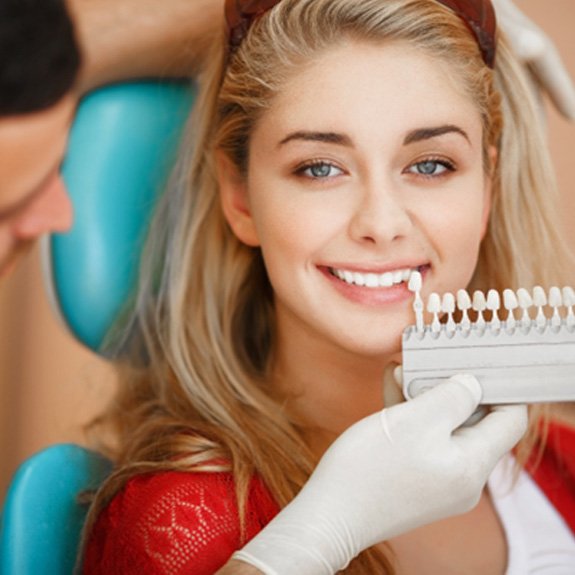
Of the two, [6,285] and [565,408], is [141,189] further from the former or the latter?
[565,408]

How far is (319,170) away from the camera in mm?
1127

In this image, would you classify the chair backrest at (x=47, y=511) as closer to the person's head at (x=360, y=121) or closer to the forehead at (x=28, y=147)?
the person's head at (x=360, y=121)

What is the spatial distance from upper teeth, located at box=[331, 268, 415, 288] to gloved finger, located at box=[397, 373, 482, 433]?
0.14 meters

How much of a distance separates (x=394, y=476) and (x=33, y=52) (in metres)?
0.48

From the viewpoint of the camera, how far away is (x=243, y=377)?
1.27m

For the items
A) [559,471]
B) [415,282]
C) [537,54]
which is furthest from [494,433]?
[537,54]

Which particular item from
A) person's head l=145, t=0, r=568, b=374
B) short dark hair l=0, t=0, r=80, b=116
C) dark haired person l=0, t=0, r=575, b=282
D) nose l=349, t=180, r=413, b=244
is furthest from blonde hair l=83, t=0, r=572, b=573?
short dark hair l=0, t=0, r=80, b=116

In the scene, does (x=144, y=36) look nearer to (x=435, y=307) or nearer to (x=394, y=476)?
(x=435, y=307)

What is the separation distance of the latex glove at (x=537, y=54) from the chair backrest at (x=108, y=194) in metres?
0.41

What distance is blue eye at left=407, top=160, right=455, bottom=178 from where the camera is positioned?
3.68 ft

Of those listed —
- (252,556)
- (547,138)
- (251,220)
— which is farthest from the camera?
(547,138)

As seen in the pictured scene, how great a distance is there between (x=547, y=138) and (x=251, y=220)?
460 millimetres

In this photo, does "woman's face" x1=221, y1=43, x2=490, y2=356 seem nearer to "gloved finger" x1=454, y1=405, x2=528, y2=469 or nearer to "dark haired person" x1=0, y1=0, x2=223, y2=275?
"gloved finger" x1=454, y1=405, x2=528, y2=469

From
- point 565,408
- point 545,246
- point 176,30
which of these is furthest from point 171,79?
point 565,408
